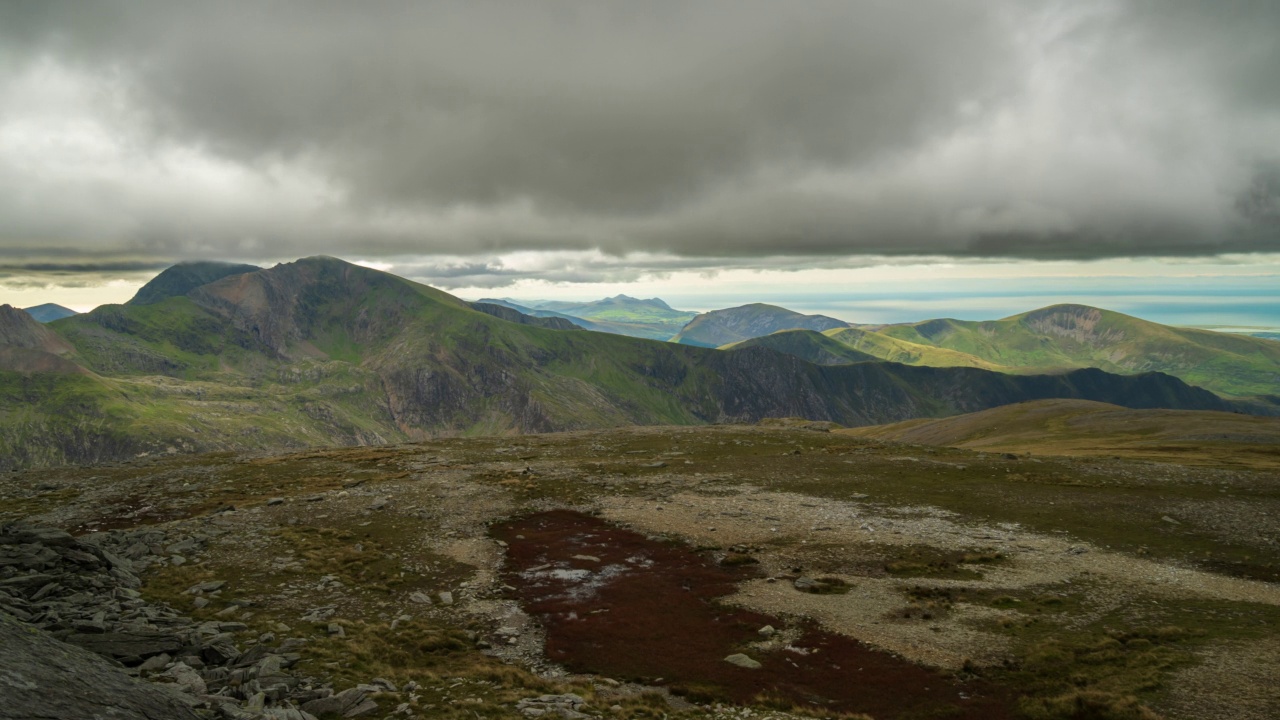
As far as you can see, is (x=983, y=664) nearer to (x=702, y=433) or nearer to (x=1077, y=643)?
(x=1077, y=643)

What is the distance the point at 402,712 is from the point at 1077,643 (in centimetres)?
2691

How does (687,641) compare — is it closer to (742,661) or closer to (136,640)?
(742,661)

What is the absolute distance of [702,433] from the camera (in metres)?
111

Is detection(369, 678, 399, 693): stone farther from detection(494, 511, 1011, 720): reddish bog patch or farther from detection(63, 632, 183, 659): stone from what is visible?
detection(63, 632, 183, 659): stone

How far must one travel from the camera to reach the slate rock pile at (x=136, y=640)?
62.5ft

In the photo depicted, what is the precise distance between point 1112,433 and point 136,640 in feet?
500

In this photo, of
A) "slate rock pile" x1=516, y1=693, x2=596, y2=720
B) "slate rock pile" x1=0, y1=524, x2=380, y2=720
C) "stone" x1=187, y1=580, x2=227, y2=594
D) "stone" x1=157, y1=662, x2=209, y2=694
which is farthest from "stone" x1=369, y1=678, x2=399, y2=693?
"stone" x1=187, y1=580, x2=227, y2=594

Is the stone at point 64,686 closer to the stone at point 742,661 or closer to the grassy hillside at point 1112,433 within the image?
the stone at point 742,661

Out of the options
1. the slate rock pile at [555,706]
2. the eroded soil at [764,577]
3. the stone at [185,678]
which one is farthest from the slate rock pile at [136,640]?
the slate rock pile at [555,706]

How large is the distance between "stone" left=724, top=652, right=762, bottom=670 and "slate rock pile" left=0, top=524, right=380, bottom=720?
14040 millimetres

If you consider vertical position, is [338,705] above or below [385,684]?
above

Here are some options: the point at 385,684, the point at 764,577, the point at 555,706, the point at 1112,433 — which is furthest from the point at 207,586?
the point at 1112,433

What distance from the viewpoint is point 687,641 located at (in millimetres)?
28719

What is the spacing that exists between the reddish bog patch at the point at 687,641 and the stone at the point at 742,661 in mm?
297
